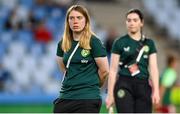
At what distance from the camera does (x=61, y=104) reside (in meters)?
8.14

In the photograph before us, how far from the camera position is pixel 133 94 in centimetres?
1009

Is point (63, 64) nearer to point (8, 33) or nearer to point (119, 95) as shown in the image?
point (119, 95)

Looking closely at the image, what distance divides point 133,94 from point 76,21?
2364 millimetres

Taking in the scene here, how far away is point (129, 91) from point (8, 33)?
30.9 feet

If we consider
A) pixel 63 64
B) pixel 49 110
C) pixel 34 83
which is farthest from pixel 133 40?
Result: pixel 34 83

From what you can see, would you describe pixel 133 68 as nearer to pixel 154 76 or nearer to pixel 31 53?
pixel 154 76

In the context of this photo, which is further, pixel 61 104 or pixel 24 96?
pixel 24 96

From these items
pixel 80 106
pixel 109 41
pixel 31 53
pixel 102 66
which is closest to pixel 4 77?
pixel 31 53

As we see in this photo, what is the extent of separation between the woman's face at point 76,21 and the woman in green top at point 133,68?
2.00 meters

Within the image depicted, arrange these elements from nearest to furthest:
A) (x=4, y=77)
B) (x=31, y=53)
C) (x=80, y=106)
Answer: (x=80, y=106)
(x=4, y=77)
(x=31, y=53)

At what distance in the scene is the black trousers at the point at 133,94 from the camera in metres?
10.0

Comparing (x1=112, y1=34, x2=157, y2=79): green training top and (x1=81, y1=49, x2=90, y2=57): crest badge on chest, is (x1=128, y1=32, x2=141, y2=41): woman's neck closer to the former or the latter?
(x1=112, y1=34, x2=157, y2=79): green training top

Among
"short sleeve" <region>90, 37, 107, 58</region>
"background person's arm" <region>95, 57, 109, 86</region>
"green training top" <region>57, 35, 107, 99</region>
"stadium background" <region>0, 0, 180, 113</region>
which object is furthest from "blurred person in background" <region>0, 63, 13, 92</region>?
"short sleeve" <region>90, 37, 107, 58</region>

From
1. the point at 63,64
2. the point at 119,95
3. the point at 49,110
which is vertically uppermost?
the point at 63,64
